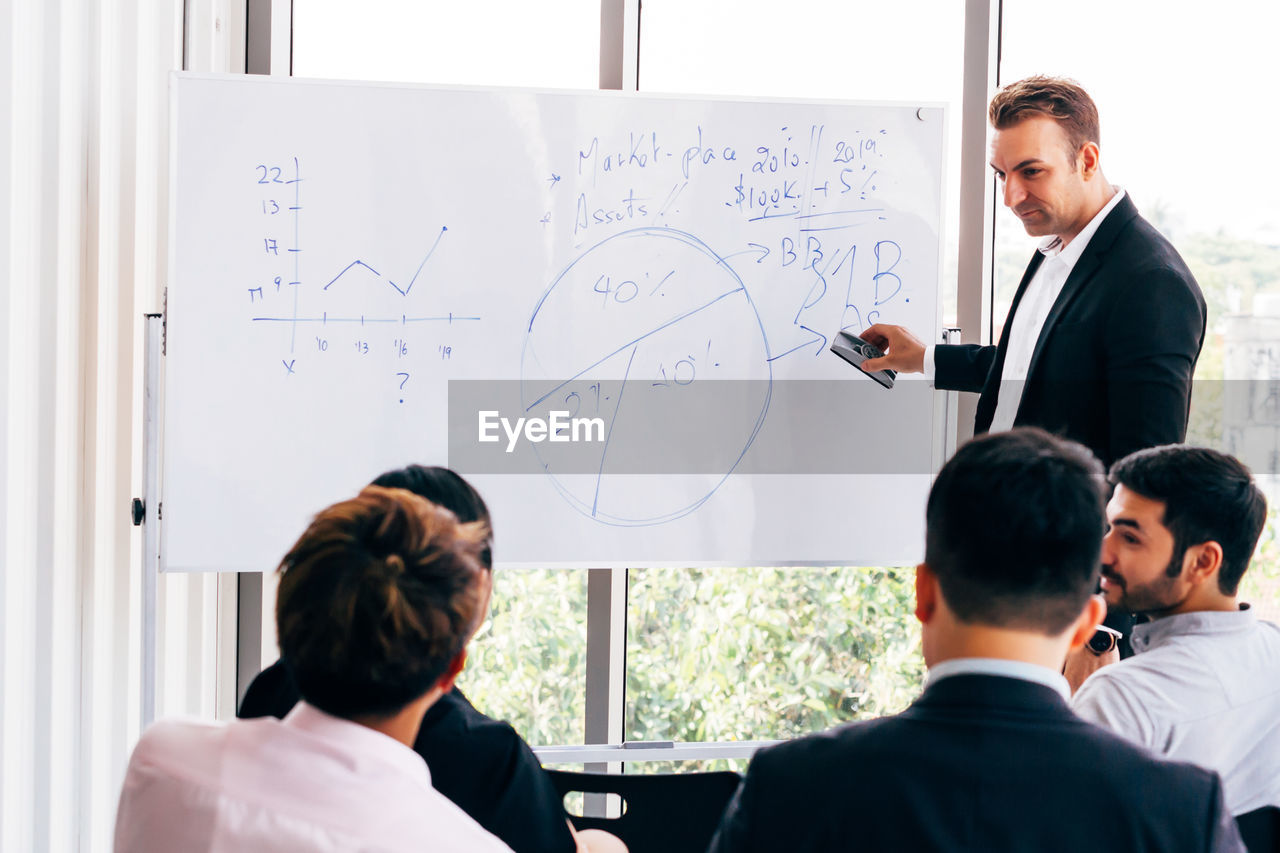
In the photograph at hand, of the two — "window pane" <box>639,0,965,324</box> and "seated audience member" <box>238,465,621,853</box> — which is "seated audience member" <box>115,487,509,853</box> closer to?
"seated audience member" <box>238,465,621,853</box>

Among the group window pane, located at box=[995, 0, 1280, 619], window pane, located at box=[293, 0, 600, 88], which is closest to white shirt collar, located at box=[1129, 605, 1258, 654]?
window pane, located at box=[995, 0, 1280, 619]

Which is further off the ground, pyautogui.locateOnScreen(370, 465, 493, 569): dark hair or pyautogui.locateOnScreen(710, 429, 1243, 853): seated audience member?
pyautogui.locateOnScreen(370, 465, 493, 569): dark hair

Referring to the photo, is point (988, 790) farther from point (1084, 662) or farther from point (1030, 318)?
point (1030, 318)

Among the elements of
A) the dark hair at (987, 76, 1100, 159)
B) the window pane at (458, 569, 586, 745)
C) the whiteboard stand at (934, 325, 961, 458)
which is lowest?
the window pane at (458, 569, 586, 745)

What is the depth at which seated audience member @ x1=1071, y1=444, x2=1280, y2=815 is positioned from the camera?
4.09ft

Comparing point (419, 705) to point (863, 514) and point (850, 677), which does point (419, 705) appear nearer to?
point (863, 514)

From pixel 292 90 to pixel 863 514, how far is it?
1473mm

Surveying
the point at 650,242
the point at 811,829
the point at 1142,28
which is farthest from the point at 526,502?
the point at 1142,28

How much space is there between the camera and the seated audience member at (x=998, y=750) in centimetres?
81

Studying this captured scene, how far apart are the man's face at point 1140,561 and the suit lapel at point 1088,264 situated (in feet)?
1.83

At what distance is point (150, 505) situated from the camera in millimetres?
2037

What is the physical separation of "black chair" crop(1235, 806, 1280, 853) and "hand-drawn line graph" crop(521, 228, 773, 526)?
118cm

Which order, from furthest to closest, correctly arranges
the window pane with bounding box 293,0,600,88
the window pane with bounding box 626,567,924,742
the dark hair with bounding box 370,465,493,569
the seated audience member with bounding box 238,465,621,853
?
the window pane with bounding box 626,567,924,742 → the window pane with bounding box 293,0,600,88 → the dark hair with bounding box 370,465,493,569 → the seated audience member with bounding box 238,465,621,853

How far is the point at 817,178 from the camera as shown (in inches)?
87.8
